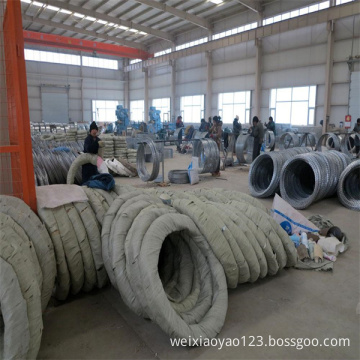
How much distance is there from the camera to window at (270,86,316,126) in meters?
18.2

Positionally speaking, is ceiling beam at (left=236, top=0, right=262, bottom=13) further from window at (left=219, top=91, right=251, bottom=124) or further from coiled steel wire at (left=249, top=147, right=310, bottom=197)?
coiled steel wire at (left=249, top=147, right=310, bottom=197)

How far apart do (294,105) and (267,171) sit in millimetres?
12950

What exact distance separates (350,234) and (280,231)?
6.41 ft

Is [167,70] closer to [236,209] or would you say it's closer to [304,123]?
[304,123]

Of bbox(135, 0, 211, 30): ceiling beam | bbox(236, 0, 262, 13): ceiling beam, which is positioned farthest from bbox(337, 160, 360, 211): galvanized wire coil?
bbox(135, 0, 211, 30): ceiling beam

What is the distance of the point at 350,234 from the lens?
484 cm

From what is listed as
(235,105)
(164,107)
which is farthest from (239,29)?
(164,107)

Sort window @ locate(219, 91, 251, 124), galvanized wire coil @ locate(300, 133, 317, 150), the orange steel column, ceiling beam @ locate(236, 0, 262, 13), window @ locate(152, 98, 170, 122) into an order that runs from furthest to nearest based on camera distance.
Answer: window @ locate(152, 98, 170, 122) → window @ locate(219, 91, 251, 124) → ceiling beam @ locate(236, 0, 262, 13) → galvanized wire coil @ locate(300, 133, 317, 150) → the orange steel column

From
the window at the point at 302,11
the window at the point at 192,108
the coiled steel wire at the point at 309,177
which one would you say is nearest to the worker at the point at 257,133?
the coiled steel wire at the point at 309,177

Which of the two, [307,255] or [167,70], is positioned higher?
[167,70]

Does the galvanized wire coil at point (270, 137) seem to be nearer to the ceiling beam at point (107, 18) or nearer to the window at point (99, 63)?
the ceiling beam at point (107, 18)

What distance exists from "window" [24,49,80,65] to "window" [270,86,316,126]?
18.8 meters

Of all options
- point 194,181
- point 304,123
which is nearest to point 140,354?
point 194,181

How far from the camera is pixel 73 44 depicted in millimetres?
21062
